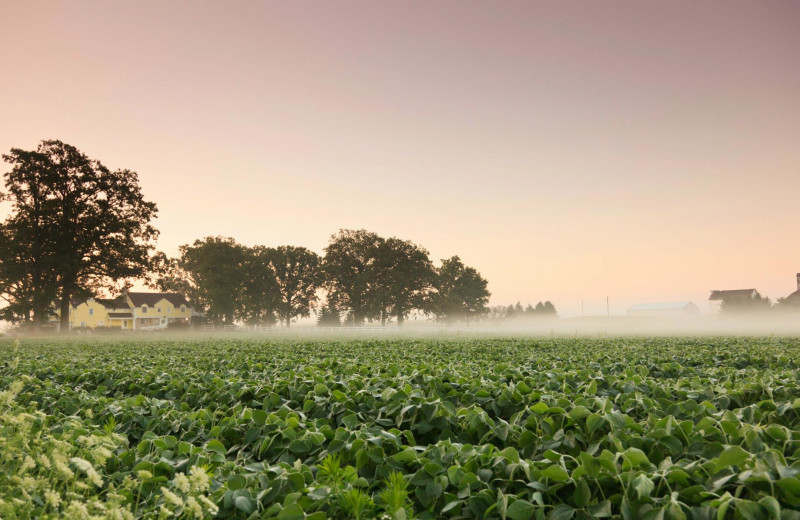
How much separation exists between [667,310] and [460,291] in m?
68.5

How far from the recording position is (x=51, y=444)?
12.1 feet

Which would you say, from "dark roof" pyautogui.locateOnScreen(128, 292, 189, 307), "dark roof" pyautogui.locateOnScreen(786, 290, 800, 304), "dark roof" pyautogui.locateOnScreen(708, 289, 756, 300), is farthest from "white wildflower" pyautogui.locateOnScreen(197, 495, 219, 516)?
"dark roof" pyautogui.locateOnScreen(708, 289, 756, 300)

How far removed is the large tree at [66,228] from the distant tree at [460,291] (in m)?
55.7

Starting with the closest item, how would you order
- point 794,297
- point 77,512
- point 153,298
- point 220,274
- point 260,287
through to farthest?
1. point 77,512
2. point 220,274
3. point 794,297
4. point 260,287
5. point 153,298

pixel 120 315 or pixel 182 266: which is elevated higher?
pixel 182 266

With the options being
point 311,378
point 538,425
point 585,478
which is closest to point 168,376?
point 311,378

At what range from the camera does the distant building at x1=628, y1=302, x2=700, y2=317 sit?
127000mm

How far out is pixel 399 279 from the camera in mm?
79875

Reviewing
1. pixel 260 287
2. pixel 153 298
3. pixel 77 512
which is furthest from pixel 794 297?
pixel 153 298

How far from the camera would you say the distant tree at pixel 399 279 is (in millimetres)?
79688

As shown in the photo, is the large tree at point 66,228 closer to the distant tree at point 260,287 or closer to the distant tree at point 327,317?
the distant tree at point 260,287

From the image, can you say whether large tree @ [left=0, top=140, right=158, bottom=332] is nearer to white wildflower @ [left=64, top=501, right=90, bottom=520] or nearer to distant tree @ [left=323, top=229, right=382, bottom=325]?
distant tree @ [left=323, top=229, right=382, bottom=325]

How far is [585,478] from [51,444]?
418 centimetres

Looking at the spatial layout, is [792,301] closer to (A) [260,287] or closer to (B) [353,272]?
(B) [353,272]
